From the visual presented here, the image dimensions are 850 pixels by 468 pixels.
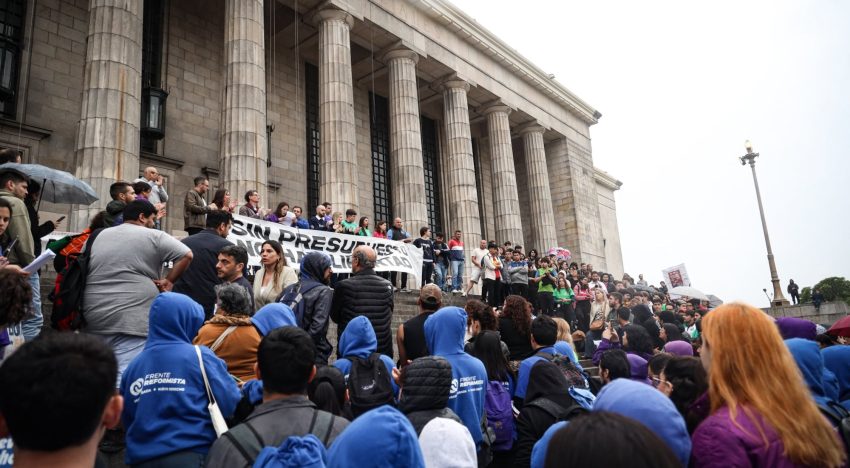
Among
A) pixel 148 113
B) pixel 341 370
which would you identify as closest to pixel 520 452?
pixel 341 370

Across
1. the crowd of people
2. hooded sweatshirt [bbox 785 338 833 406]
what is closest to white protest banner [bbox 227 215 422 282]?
the crowd of people

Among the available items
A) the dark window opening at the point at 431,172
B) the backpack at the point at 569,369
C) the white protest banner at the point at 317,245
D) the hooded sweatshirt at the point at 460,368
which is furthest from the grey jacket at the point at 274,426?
the dark window opening at the point at 431,172

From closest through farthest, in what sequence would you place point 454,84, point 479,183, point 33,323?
point 33,323 < point 454,84 < point 479,183

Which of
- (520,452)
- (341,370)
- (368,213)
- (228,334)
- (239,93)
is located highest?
(239,93)

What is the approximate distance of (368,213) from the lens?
2309 cm

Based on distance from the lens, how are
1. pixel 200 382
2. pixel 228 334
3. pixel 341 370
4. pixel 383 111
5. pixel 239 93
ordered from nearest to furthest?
1. pixel 200 382
2. pixel 228 334
3. pixel 341 370
4. pixel 239 93
5. pixel 383 111

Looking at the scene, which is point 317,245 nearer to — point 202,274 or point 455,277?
point 455,277

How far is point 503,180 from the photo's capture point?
25250 millimetres

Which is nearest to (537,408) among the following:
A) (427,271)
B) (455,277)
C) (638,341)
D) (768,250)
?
(638,341)

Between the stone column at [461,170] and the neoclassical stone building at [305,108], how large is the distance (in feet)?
0.20

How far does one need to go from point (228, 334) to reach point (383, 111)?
22.6m

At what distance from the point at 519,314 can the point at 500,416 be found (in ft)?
5.51

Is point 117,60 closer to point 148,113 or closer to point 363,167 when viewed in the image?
point 148,113

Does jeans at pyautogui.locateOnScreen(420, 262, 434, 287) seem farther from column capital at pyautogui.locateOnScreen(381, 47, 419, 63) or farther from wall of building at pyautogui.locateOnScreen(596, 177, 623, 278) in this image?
wall of building at pyautogui.locateOnScreen(596, 177, 623, 278)
